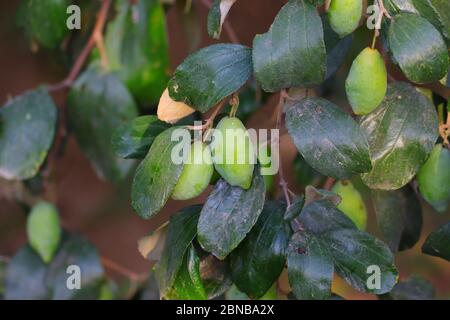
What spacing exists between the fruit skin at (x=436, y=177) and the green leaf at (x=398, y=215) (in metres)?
0.08

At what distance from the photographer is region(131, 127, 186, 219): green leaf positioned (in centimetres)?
75

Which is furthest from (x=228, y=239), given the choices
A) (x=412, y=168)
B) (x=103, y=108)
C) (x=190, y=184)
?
(x=103, y=108)

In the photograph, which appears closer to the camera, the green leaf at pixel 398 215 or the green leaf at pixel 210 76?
the green leaf at pixel 210 76

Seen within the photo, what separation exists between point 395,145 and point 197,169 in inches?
8.2

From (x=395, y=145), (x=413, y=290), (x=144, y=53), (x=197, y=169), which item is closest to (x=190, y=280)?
(x=197, y=169)

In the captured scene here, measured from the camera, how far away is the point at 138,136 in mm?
882

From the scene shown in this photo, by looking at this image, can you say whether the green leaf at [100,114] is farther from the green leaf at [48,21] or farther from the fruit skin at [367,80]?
the fruit skin at [367,80]

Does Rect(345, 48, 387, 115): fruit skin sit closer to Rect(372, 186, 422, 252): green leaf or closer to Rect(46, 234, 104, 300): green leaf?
Rect(372, 186, 422, 252): green leaf

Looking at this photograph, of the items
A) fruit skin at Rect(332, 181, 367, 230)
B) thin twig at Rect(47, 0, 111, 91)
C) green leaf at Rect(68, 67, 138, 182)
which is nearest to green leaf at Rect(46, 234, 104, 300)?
green leaf at Rect(68, 67, 138, 182)

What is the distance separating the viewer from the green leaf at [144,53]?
1243mm

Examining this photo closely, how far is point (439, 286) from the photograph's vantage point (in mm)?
2119

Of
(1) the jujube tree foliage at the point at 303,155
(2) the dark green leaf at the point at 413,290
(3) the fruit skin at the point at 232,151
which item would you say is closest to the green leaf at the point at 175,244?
(1) the jujube tree foliage at the point at 303,155

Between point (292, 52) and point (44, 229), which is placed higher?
point (292, 52)

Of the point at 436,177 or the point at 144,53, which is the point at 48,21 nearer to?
the point at 144,53
